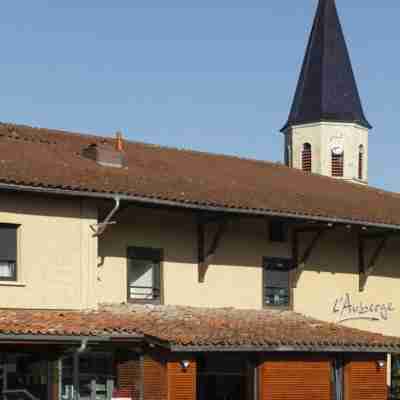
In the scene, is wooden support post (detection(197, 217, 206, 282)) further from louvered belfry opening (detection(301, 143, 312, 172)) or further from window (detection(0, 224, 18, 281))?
louvered belfry opening (detection(301, 143, 312, 172))

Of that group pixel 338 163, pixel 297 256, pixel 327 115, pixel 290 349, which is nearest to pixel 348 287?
pixel 297 256

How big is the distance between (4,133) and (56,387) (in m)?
7.72

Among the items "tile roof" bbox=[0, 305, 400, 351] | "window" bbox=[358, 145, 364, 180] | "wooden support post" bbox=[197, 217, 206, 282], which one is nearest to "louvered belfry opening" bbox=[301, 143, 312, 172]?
"window" bbox=[358, 145, 364, 180]

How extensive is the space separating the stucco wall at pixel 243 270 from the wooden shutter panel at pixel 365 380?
3.58 meters

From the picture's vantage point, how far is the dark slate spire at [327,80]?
140 feet

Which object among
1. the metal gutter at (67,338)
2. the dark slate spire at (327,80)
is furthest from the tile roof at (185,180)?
the dark slate spire at (327,80)

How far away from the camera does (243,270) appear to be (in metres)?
29.7

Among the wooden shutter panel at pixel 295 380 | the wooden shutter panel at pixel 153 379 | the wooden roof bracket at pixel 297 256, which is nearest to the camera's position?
the wooden shutter panel at pixel 153 379

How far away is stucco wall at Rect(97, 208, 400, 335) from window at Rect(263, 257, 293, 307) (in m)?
0.21

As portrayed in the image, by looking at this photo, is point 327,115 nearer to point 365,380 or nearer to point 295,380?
point 365,380

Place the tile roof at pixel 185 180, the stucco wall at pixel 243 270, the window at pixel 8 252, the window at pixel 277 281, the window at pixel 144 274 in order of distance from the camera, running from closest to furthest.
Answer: the window at pixel 8 252, the tile roof at pixel 185 180, the stucco wall at pixel 243 270, the window at pixel 144 274, the window at pixel 277 281

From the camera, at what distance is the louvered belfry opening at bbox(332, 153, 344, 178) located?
41594 millimetres

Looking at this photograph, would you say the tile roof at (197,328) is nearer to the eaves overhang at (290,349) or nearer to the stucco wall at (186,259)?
the eaves overhang at (290,349)

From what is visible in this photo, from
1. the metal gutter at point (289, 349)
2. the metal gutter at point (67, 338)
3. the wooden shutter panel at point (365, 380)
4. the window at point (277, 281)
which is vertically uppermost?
the window at point (277, 281)
